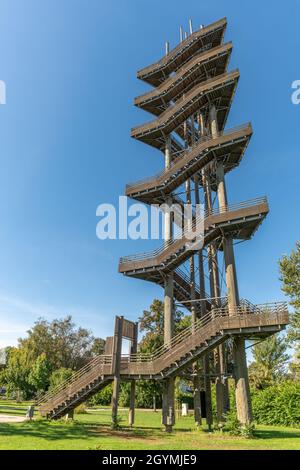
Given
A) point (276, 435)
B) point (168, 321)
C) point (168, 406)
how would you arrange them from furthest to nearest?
point (168, 321)
point (168, 406)
point (276, 435)

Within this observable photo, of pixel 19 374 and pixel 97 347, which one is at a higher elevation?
pixel 97 347

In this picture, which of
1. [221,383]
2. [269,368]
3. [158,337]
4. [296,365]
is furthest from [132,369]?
[269,368]

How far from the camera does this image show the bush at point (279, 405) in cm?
2631

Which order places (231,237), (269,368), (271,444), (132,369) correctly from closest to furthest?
(271,444) → (132,369) → (231,237) → (269,368)

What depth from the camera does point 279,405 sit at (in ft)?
90.2

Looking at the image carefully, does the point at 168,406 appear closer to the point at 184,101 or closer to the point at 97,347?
the point at 184,101

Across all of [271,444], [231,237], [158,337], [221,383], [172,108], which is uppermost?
[172,108]

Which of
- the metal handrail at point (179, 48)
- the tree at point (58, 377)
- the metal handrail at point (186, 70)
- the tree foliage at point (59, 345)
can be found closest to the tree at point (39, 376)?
the tree at point (58, 377)

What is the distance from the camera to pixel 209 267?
27078 millimetres

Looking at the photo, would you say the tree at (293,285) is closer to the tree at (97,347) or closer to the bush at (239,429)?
the bush at (239,429)

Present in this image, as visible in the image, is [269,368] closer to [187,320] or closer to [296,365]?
[296,365]

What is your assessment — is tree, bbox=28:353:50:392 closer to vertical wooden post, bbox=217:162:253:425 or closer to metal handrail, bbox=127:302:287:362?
metal handrail, bbox=127:302:287:362

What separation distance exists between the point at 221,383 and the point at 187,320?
18.6 metres

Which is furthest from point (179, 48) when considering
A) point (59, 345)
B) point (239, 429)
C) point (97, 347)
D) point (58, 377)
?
point (97, 347)
